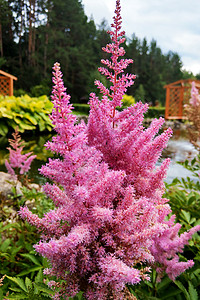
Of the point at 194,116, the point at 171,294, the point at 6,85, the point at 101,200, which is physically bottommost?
the point at 171,294

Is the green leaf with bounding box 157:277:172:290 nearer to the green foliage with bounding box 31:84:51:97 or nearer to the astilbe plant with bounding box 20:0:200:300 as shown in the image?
the astilbe plant with bounding box 20:0:200:300

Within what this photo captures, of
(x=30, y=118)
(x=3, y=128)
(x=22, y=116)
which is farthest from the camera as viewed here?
(x=30, y=118)

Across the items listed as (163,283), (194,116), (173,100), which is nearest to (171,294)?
(163,283)

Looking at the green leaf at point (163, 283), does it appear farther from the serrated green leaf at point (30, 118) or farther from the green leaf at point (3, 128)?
the serrated green leaf at point (30, 118)

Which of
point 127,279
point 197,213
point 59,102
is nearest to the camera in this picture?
point 127,279

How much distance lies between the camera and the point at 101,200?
85 centimetres

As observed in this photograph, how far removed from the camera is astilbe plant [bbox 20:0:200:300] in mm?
785

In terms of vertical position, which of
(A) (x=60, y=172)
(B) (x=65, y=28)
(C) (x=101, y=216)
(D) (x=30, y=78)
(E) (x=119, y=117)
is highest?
(B) (x=65, y=28)

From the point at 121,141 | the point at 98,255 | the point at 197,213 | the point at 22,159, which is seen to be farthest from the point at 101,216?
the point at 22,159

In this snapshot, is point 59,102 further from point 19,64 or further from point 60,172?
point 19,64

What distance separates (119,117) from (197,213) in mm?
1580

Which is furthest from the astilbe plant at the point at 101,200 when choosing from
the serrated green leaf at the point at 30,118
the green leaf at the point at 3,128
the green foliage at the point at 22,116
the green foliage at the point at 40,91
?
the green foliage at the point at 40,91

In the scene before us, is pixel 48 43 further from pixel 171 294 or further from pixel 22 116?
pixel 171 294

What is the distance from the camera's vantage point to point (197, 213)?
2.25 m
